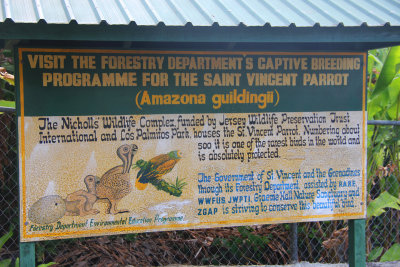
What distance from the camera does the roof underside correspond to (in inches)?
123

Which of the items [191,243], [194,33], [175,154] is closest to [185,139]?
[175,154]

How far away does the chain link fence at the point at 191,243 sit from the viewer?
5.41m

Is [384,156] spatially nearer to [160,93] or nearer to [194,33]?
[160,93]

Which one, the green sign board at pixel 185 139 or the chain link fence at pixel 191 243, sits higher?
the green sign board at pixel 185 139

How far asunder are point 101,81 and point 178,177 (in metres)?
1.00

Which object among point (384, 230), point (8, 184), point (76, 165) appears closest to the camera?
point (76, 165)

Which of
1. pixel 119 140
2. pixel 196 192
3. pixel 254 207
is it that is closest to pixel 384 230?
pixel 254 207

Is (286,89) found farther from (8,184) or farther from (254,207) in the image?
(8,184)

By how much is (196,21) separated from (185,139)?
106 cm

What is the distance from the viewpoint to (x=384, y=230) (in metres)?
6.36

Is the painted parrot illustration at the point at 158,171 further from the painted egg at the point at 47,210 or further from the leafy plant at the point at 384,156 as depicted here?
the leafy plant at the point at 384,156

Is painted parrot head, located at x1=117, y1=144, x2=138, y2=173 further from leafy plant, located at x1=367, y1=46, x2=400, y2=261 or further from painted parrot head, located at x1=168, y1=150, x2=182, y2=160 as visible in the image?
leafy plant, located at x1=367, y1=46, x2=400, y2=261

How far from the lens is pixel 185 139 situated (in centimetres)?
399

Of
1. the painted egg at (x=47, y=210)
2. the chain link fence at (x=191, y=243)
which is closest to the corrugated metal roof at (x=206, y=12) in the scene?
the painted egg at (x=47, y=210)
